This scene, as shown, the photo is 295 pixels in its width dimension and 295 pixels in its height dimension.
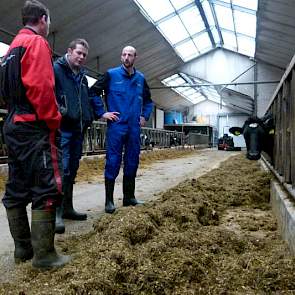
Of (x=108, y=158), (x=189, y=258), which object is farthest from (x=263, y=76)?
(x=189, y=258)

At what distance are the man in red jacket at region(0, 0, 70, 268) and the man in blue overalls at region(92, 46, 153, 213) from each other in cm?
151

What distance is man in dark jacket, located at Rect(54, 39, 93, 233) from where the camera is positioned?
11.2ft

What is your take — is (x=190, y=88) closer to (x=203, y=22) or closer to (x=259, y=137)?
(x=203, y=22)

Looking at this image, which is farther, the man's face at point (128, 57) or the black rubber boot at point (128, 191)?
the black rubber boot at point (128, 191)

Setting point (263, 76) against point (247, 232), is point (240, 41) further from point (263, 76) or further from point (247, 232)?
point (247, 232)

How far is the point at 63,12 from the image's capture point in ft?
41.4

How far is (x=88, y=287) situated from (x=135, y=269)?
30cm

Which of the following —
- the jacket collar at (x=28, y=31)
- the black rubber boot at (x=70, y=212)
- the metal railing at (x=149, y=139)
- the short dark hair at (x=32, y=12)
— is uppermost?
the short dark hair at (x=32, y=12)

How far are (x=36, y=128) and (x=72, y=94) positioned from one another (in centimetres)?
121

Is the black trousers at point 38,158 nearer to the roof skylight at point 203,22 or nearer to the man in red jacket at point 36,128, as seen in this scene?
the man in red jacket at point 36,128

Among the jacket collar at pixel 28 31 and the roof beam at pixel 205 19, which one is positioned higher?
the roof beam at pixel 205 19

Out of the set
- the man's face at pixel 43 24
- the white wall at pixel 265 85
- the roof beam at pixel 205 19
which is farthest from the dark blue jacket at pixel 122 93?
the white wall at pixel 265 85

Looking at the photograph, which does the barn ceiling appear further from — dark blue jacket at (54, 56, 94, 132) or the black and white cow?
dark blue jacket at (54, 56, 94, 132)

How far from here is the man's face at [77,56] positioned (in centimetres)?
345
